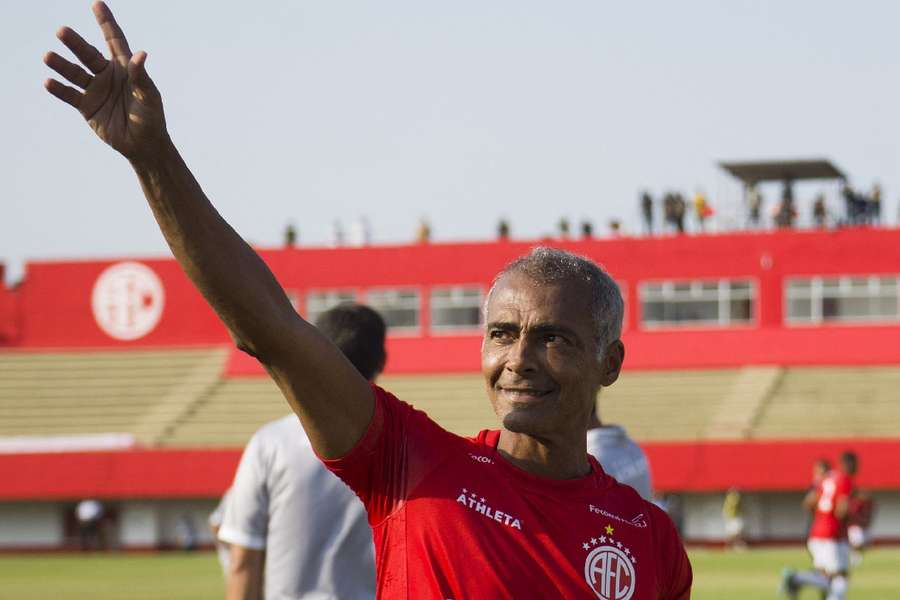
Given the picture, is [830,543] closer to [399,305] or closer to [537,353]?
[537,353]

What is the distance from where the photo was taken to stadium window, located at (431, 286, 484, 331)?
54.2 m

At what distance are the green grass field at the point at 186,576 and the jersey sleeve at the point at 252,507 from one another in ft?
53.4

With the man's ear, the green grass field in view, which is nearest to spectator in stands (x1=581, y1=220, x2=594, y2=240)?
the green grass field

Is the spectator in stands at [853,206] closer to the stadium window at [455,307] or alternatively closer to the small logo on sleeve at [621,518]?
the stadium window at [455,307]

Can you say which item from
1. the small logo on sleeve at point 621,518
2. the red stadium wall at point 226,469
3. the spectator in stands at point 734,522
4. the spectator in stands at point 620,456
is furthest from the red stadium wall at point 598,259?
the small logo on sleeve at point 621,518

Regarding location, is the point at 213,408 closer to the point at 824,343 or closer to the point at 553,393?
the point at 824,343

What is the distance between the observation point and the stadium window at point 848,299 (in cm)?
5109

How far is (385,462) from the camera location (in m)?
3.75

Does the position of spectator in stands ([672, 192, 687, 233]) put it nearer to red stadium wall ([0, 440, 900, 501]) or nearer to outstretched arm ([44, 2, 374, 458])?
red stadium wall ([0, 440, 900, 501])

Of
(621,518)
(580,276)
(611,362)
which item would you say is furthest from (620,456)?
(580,276)

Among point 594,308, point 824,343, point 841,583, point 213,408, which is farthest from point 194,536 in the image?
point 594,308

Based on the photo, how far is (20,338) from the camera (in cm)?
5703

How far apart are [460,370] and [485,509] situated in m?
48.2

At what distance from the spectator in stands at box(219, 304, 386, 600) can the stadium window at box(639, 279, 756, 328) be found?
46347 mm
